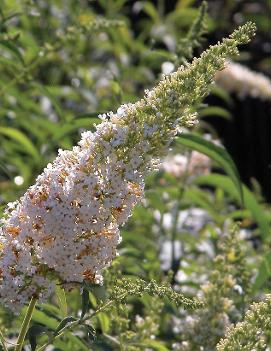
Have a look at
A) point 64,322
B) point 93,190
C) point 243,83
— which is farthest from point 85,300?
point 243,83

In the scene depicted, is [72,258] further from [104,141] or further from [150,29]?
[150,29]

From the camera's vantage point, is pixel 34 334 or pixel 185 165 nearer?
pixel 34 334

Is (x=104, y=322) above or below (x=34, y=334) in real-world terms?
above

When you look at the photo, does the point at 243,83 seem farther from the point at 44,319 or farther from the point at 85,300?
the point at 85,300

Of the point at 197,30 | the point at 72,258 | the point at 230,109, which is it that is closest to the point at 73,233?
the point at 72,258

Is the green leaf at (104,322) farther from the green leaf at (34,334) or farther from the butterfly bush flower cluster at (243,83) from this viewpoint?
the butterfly bush flower cluster at (243,83)

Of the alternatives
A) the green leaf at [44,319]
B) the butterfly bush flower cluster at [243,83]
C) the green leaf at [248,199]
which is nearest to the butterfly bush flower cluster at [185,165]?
the green leaf at [248,199]
